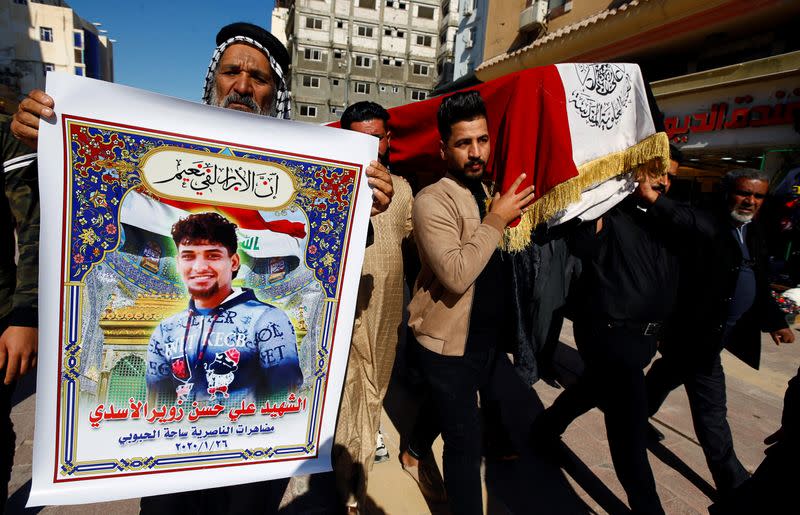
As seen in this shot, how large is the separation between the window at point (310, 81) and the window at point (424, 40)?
9.63 m

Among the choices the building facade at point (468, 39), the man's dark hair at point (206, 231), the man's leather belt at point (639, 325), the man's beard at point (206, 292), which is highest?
the building facade at point (468, 39)

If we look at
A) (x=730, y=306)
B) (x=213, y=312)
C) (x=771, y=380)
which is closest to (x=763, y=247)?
(x=730, y=306)

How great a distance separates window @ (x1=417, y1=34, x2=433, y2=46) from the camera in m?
37.5

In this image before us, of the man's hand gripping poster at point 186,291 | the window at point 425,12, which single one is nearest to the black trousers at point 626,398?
the man's hand gripping poster at point 186,291

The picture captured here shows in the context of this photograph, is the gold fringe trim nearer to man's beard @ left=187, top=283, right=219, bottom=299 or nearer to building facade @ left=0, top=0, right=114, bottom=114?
man's beard @ left=187, top=283, right=219, bottom=299

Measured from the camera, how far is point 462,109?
1.64m

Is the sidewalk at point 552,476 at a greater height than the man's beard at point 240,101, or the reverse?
the man's beard at point 240,101

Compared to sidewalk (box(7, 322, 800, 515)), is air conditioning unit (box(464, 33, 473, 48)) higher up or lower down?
higher up

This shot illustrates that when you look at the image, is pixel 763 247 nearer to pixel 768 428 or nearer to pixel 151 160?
pixel 768 428

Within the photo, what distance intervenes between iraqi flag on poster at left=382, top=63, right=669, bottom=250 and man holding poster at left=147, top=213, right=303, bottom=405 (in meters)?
1.02

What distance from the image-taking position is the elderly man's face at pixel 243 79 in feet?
4.71

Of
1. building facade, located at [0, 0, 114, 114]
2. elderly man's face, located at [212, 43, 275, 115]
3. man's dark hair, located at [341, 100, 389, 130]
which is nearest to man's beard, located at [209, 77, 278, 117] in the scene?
elderly man's face, located at [212, 43, 275, 115]

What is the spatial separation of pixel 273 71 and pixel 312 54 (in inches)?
1523

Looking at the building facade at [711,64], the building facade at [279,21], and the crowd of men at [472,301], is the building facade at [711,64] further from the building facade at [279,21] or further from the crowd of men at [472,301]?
the building facade at [279,21]
